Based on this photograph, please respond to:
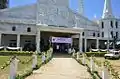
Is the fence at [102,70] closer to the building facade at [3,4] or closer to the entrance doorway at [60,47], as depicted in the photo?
the entrance doorway at [60,47]

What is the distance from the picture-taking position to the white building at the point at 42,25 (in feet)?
129

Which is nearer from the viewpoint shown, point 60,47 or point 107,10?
point 60,47

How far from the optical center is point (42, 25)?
3809 centimetres

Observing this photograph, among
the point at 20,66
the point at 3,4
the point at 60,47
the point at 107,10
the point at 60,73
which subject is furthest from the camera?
the point at 3,4

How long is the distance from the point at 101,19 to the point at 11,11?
18498 millimetres

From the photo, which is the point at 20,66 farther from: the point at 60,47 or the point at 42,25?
the point at 60,47

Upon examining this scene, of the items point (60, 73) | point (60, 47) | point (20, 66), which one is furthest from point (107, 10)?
point (60, 73)

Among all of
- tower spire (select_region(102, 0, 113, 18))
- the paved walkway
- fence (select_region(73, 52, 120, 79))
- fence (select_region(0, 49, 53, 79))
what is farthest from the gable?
fence (select_region(73, 52, 120, 79))

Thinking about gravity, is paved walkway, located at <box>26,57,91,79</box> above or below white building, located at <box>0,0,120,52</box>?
below

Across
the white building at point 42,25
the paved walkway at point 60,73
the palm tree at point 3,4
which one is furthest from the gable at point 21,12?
the paved walkway at point 60,73

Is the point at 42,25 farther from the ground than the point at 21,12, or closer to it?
closer to it

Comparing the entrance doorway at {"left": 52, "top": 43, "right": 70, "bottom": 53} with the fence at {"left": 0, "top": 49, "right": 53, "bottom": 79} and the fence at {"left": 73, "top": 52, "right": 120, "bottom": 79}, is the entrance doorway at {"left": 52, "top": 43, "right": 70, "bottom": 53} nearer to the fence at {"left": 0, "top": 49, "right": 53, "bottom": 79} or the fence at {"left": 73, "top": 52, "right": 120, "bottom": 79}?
the fence at {"left": 0, "top": 49, "right": 53, "bottom": 79}

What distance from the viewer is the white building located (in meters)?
39.5

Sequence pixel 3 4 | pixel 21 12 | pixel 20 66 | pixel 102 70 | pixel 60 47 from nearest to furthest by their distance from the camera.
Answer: pixel 102 70 → pixel 20 66 → pixel 21 12 → pixel 60 47 → pixel 3 4
